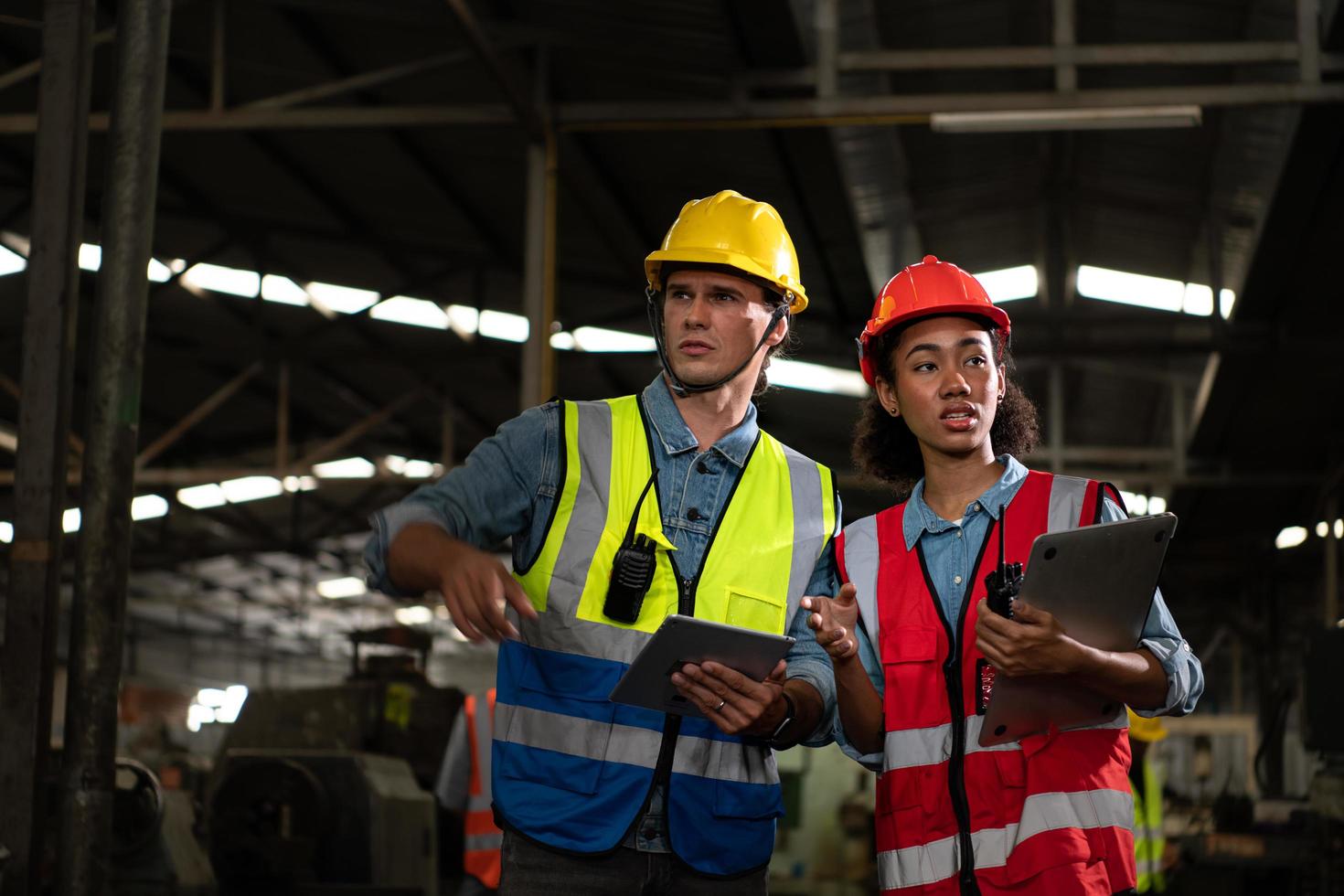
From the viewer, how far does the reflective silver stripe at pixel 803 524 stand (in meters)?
2.78

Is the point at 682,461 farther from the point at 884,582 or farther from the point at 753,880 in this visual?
the point at 753,880

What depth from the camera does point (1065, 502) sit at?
271cm

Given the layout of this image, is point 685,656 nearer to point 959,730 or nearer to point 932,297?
point 959,730

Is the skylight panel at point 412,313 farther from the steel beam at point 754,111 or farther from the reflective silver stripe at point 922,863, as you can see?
the reflective silver stripe at point 922,863

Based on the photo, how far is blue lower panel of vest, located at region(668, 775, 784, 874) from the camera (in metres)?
2.50

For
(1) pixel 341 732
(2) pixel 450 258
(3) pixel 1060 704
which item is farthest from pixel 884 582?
(2) pixel 450 258

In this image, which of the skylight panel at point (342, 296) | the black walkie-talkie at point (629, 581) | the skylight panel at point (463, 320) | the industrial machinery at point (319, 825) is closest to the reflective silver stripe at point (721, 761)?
the black walkie-talkie at point (629, 581)

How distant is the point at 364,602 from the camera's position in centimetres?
3188

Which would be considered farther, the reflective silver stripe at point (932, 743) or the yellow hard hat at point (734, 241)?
the yellow hard hat at point (734, 241)

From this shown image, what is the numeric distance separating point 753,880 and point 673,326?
1.06 metres

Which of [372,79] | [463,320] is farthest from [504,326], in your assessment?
[372,79]

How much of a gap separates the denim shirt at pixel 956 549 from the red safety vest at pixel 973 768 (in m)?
0.02

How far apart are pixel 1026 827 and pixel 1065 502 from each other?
24.1 inches

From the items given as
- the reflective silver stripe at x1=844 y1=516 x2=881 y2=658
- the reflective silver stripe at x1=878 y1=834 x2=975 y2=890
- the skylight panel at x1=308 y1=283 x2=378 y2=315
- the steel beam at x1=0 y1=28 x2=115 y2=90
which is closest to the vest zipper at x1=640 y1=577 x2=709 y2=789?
the reflective silver stripe at x1=844 y1=516 x2=881 y2=658
